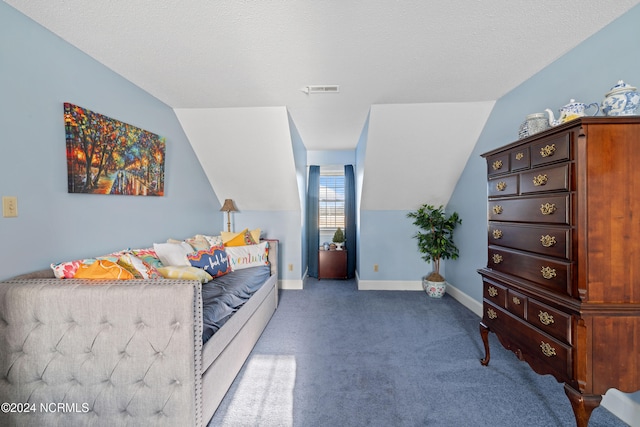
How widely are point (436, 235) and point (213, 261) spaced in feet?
9.68

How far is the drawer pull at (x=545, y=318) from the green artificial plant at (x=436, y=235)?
2.12m

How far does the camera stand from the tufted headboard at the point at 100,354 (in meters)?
1.16

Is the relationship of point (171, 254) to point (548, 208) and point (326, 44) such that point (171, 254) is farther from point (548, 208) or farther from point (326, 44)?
point (548, 208)

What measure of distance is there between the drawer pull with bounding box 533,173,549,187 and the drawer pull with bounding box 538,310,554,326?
69cm

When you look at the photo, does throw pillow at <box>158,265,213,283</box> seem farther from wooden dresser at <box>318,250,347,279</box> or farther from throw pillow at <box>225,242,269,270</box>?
wooden dresser at <box>318,250,347,279</box>

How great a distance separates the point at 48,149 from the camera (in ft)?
5.09

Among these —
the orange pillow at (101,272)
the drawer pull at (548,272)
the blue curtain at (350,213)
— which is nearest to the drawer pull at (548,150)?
the drawer pull at (548,272)

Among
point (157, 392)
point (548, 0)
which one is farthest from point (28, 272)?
point (548, 0)

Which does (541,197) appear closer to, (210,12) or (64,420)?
(210,12)

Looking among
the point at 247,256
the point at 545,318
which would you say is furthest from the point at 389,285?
the point at 545,318

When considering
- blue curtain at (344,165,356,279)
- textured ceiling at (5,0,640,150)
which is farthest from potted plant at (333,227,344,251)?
textured ceiling at (5,0,640,150)

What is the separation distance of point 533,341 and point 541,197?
80 cm

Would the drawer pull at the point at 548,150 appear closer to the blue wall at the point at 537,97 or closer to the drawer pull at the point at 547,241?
the drawer pull at the point at 547,241

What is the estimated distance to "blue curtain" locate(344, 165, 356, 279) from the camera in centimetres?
442
